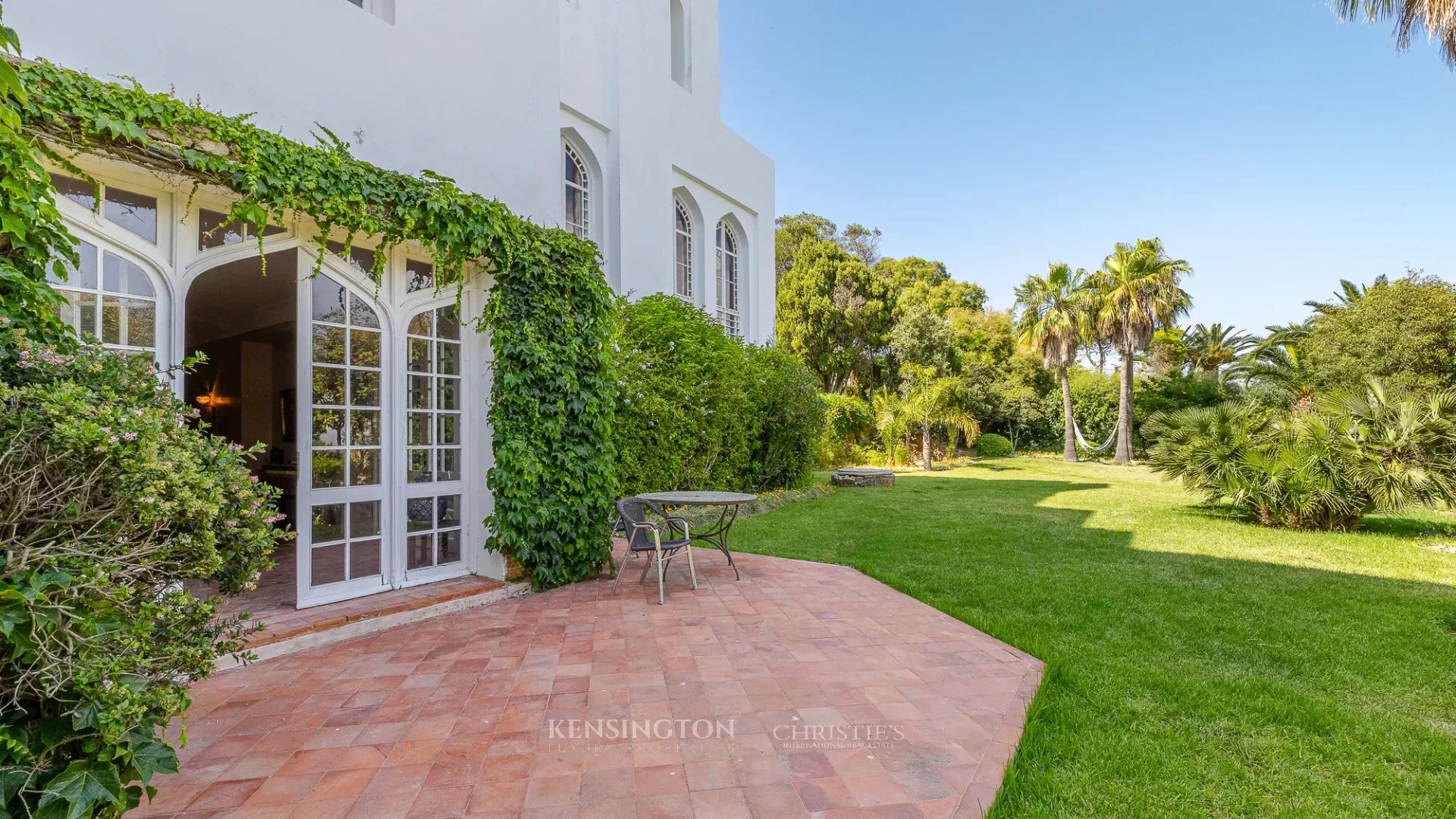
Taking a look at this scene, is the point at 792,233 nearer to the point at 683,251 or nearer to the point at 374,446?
the point at 683,251

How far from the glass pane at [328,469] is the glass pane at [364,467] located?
7 cm

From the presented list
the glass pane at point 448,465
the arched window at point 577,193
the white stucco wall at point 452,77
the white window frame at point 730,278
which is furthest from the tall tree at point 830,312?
the glass pane at point 448,465

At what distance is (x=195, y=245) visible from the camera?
3.86 meters

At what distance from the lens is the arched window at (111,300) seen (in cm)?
340

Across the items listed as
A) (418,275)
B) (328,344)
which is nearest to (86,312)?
(328,344)

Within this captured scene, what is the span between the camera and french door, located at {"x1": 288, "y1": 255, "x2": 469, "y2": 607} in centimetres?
433

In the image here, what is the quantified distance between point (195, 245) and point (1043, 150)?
685 inches

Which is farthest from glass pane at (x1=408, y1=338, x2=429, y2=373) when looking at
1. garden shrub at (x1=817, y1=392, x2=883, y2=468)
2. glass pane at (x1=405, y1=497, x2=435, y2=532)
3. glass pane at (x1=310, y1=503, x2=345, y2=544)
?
garden shrub at (x1=817, y1=392, x2=883, y2=468)

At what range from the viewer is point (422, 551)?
496 centimetres

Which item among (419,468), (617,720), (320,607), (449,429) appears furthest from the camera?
(449,429)

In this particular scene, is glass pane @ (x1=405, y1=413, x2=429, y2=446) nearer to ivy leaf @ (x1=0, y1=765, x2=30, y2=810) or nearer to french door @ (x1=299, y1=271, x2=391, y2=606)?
french door @ (x1=299, y1=271, x2=391, y2=606)

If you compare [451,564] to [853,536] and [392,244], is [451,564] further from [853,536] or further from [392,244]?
[853,536]

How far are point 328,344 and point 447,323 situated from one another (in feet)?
3.02

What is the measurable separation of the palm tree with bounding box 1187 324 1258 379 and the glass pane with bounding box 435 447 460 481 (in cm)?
3475
